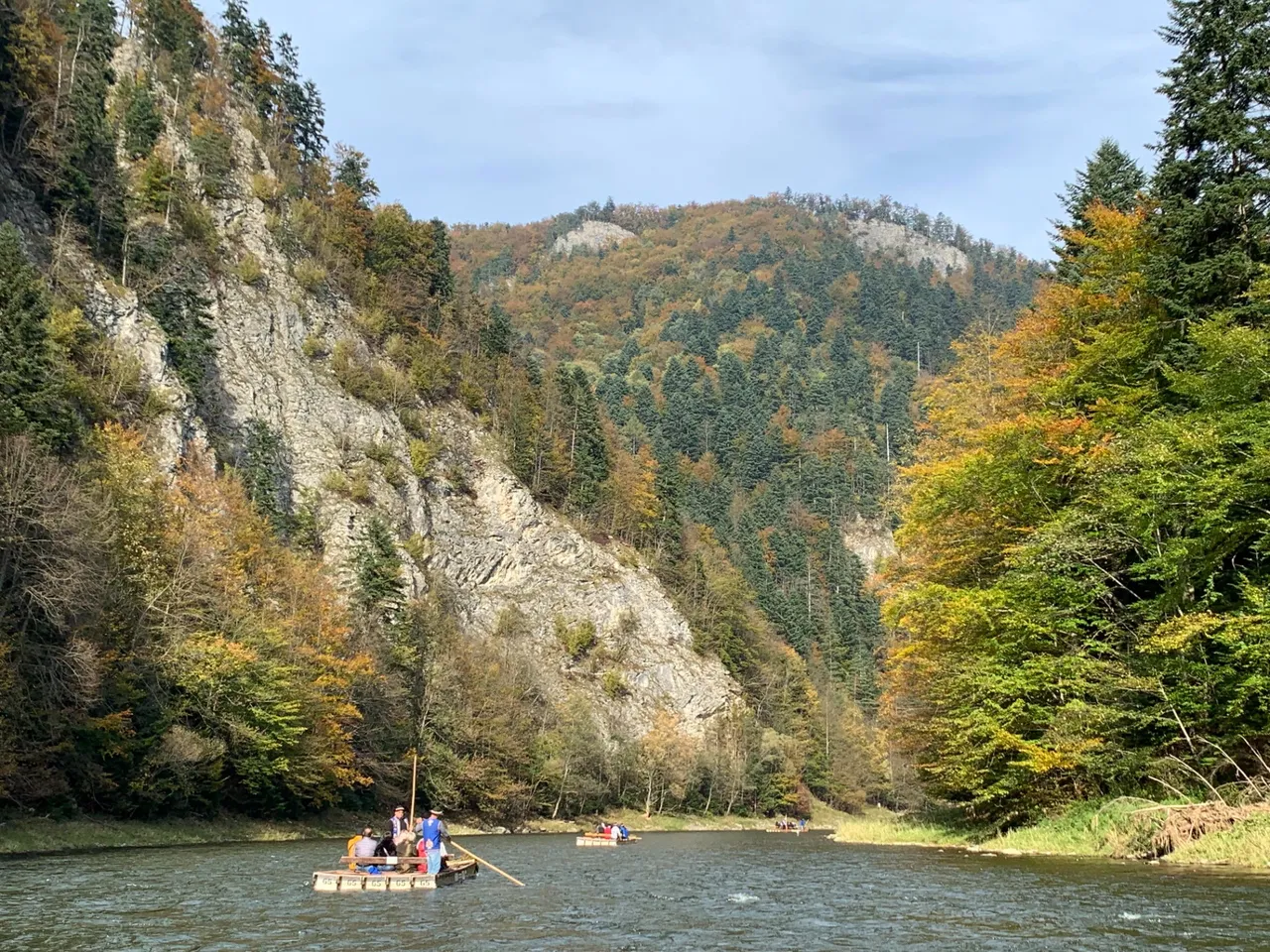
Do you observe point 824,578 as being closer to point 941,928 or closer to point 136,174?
point 136,174

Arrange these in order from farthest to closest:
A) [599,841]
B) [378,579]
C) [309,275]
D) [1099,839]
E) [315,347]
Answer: [309,275] < [315,347] < [378,579] < [599,841] < [1099,839]

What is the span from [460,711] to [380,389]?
34450 mm

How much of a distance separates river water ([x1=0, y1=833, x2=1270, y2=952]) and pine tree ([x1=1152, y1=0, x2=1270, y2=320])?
18.5 m

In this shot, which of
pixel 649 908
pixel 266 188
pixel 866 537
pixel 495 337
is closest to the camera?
pixel 649 908

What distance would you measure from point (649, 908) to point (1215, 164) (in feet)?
98.8

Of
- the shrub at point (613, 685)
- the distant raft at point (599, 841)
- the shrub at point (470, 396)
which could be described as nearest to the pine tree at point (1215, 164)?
the distant raft at point (599, 841)

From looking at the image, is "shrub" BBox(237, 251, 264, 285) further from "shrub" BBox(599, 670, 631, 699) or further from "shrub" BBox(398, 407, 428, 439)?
"shrub" BBox(599, 670, 631, 699)

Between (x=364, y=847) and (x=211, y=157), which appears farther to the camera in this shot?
(x=211, y=157)

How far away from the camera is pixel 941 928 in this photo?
2012 centimetres

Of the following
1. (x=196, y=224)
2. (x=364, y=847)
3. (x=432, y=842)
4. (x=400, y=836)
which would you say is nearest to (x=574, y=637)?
(x=196, y=224)

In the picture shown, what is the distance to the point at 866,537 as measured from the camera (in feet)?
640

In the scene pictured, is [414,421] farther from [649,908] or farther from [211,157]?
[649,908]

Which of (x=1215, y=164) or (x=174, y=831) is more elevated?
(x=1215, y=164)

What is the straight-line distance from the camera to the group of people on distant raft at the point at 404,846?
29531 mm
